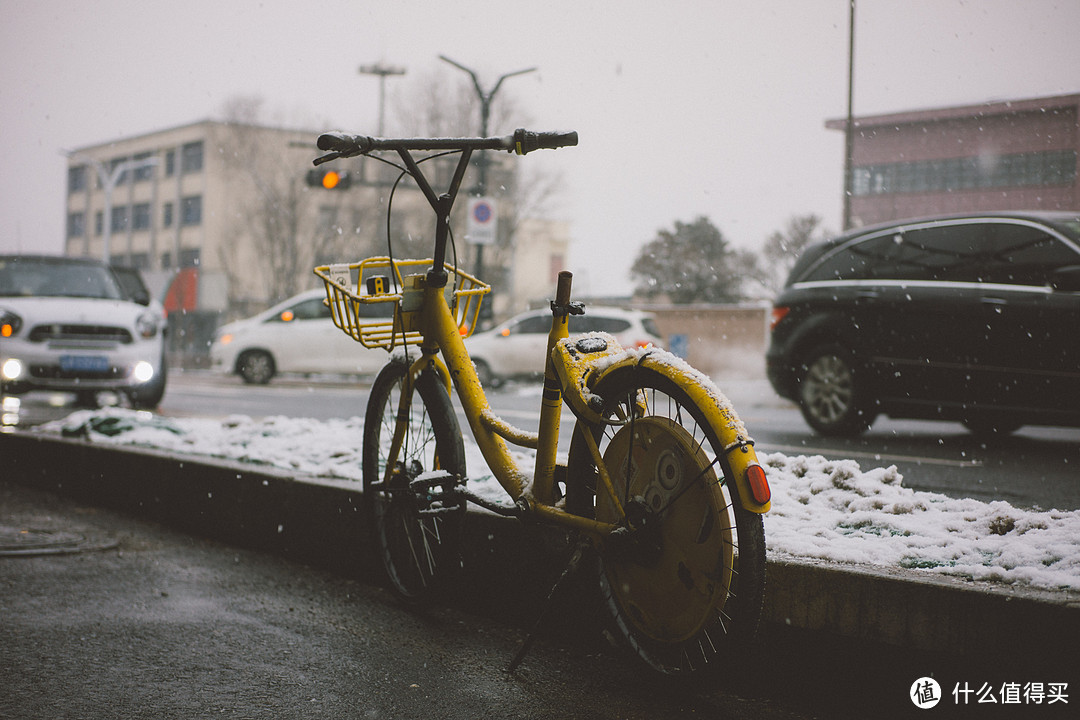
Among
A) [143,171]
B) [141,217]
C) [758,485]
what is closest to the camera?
[758,485]

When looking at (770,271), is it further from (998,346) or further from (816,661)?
(816,661)

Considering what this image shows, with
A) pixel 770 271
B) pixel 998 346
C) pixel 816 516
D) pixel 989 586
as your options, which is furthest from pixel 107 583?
pixel 770 271

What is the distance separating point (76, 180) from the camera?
57.0 m

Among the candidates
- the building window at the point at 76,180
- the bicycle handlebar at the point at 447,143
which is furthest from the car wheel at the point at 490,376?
the building window at the point at 76,180

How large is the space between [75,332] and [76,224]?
57.4 metres

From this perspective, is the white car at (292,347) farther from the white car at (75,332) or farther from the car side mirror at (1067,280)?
the car side mirror at (1067,280)

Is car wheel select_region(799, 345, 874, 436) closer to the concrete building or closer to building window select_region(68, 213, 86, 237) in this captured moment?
the concrete building

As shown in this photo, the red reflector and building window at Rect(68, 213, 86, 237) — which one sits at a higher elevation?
building window at Rect(68, 213, 86, 237)

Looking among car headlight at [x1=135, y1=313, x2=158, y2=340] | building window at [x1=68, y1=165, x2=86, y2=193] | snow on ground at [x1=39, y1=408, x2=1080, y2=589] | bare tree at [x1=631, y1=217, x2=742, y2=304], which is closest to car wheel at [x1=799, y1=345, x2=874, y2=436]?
snow on ground at [x1=39, y1=408, x2=1080, y2=589]

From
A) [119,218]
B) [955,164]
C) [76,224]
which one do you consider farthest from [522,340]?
[76,224]

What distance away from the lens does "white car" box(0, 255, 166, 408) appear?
9258 millimetres

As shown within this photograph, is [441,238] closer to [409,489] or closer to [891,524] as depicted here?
[409,489]

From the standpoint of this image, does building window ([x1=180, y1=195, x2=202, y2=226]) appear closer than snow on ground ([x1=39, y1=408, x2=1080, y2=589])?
No

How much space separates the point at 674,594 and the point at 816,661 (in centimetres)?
42
